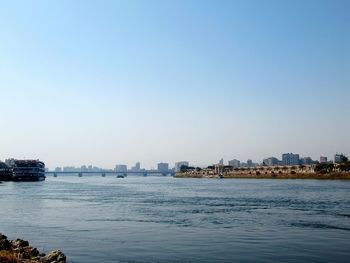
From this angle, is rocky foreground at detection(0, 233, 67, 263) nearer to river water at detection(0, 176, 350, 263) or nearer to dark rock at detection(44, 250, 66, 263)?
dark rock at detection(44, 250, 66, 263)

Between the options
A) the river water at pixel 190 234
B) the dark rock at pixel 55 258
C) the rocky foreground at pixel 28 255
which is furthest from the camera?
the river water at pixel 190 234

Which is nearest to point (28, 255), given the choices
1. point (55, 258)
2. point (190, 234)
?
point (55, 258)

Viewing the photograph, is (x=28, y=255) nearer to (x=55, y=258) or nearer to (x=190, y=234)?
(x=55, y=258)

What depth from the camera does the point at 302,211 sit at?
63656mm

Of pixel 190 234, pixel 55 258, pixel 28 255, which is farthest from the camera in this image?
pixel 190 234

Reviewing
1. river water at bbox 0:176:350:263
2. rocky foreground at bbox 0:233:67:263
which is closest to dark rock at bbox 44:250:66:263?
rocky foreground at bbox 0:233:67:263

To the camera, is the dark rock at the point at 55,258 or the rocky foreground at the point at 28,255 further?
the dark rock at the point at 55,258

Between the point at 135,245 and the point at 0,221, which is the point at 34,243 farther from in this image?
the point at 0,221

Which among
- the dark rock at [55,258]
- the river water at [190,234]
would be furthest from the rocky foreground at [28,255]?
the river water at [190,234]

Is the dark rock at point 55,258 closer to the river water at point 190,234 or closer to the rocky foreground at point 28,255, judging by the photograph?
the rocky foreground at point 28,255

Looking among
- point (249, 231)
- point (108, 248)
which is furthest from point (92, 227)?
point (249, 231)

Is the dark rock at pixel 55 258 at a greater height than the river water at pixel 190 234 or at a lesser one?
greater

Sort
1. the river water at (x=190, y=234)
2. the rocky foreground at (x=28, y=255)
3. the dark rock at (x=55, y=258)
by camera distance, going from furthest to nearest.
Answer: the river water at (x=190, y=234), the dark rock at (x=55, y=258), the rocky foreground at (x=28, y=255)

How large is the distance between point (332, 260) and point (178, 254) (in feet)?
36.3
